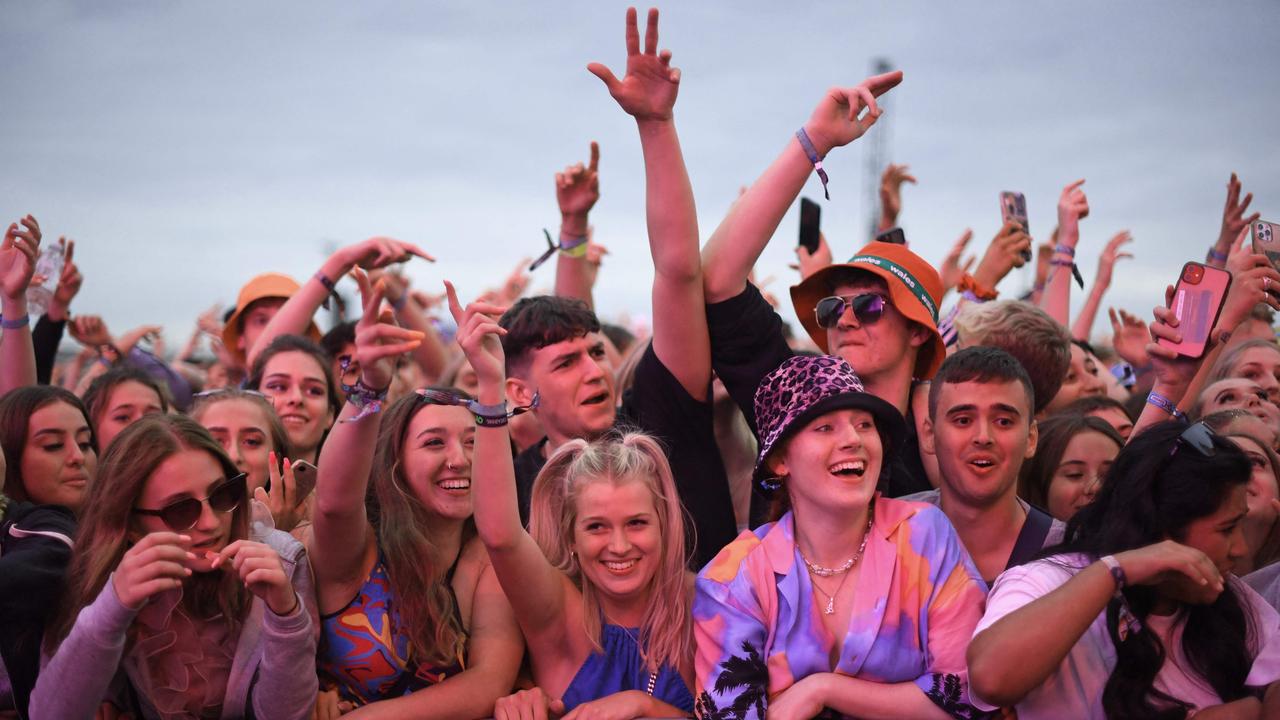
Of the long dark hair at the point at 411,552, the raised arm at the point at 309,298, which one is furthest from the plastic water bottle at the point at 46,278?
the long dark hair at the point at 411,552

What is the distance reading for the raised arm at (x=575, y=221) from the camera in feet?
16.3

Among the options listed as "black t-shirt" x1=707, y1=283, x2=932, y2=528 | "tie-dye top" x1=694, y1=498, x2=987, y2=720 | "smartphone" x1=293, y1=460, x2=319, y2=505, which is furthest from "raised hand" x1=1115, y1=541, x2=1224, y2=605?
A: "smartphone" x1=293, y1=460, x2=319, y2=505

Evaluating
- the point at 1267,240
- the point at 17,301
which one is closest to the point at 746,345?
the point at 1267,240

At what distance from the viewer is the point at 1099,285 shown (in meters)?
7.00

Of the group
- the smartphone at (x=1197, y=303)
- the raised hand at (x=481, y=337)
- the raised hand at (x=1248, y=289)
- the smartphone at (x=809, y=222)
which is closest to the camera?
the raised hand at (x=481, y=337)

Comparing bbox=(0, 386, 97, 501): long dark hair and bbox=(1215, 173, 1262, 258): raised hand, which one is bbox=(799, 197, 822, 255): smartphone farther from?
bbox=(0, 386, 97, 501): long dark hair

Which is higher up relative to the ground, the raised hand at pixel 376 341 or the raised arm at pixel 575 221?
the raised arm at pixel 575 221

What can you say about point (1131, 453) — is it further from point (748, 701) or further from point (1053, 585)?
point (748, 701)

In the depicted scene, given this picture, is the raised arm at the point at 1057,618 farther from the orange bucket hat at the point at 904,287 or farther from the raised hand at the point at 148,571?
the raised hand at the point at 148,571

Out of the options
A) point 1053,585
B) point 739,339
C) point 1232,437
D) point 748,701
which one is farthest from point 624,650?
point 1232,437

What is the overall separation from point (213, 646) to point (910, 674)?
6.79 ft

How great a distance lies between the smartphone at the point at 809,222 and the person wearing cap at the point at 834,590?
2.13 m

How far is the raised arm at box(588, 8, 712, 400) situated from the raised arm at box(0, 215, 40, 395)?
122 inches

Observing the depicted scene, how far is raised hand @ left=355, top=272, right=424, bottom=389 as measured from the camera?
2.83 metres
